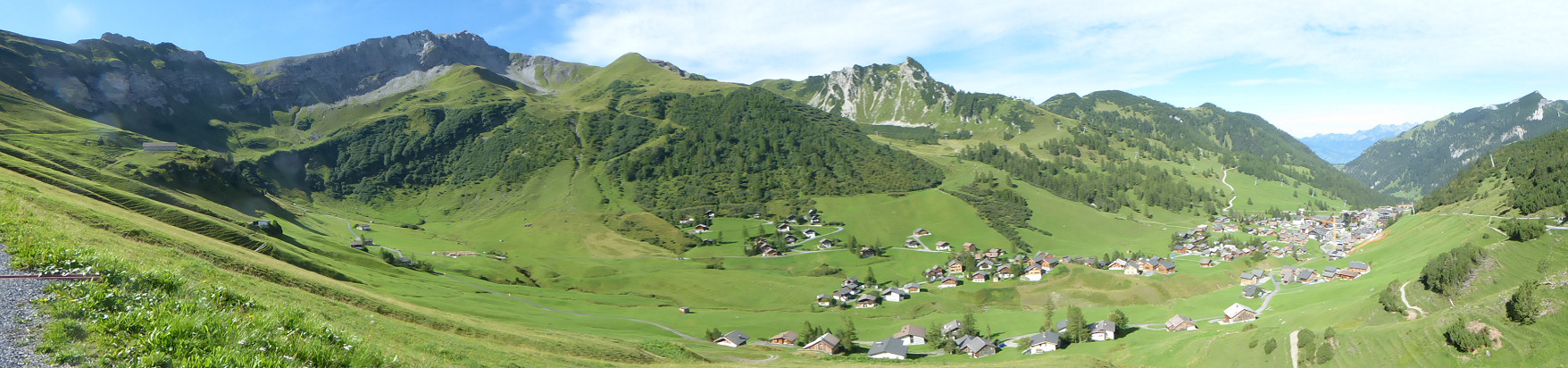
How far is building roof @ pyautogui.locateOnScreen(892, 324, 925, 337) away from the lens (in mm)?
97544

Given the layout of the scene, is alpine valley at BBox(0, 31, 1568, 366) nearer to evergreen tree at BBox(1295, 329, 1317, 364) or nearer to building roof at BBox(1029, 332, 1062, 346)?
evergreen tree at BBox(1295, 329, 1317, 364)

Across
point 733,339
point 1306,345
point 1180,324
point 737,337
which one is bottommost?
point 733,339

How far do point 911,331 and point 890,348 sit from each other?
12.3m

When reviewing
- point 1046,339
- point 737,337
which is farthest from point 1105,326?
point 737,337

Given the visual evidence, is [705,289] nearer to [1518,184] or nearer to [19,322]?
[19,322]

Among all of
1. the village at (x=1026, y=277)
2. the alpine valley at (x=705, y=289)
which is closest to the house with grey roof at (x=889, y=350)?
the village at (x=1026, y=277)

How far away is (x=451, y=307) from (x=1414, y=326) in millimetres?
92797

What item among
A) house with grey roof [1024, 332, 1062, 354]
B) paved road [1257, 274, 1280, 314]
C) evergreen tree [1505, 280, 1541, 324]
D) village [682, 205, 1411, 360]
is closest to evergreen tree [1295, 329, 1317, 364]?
evergreen tree [1505, 280, 1541, 324]

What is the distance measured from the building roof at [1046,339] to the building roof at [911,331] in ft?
51.6

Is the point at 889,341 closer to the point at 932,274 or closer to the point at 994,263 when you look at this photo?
the point at 932,274

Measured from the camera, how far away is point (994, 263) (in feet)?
522

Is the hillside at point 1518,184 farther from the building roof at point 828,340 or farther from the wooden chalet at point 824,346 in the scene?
the wooden chalet at point 824,346

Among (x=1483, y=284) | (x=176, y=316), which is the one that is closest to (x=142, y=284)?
(x=176, y=316)

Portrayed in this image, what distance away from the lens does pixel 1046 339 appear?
88812 mm
